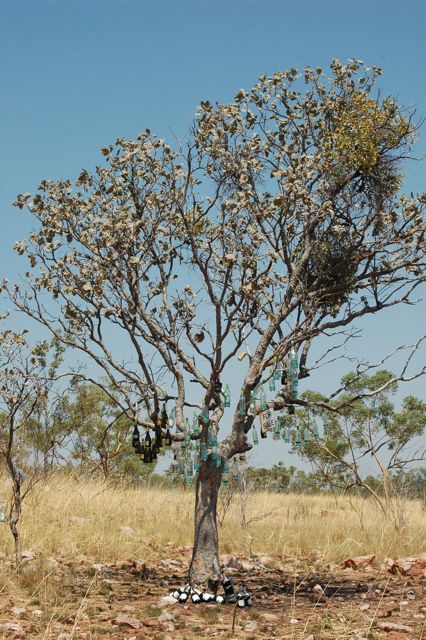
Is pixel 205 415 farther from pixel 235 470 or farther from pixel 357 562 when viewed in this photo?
pixel 357 562

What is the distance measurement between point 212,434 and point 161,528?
5.41 m

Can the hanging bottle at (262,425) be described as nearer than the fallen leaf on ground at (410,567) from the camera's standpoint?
Yes

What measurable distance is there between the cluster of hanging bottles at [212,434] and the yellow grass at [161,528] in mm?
3069

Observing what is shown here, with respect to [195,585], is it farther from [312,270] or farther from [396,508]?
[396,508]

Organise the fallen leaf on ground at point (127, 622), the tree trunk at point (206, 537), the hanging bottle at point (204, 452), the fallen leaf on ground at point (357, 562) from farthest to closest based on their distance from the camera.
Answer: the fallen leaf on ground at point (357, 562)
the tree trunk at point (206, 537)
the hanging bottle at point (204, 452)
the fallen leaf on ground at point (127, 622)

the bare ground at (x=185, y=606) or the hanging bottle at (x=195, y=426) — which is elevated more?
the hanging bottle at (x=195, y=426)

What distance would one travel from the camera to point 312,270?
33.8 ft

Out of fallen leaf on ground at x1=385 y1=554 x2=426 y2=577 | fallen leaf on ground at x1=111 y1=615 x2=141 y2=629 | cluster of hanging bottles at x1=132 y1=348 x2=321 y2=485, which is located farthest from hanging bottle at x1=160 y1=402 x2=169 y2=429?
fallen leaf on ground at x1=385 y1=554 x2=426 y2=577

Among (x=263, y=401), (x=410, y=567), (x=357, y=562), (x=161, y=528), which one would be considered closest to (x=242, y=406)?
(x=263, y=401)

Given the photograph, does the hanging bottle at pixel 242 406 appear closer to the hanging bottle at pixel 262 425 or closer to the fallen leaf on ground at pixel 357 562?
the hanging bottle at pixel 262 425

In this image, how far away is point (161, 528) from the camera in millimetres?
13828

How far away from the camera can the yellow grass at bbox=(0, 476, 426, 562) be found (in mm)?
12102

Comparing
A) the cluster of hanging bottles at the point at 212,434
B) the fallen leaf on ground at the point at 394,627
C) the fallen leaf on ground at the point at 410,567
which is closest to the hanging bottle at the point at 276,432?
the cluster of hanging bottles at the point at 212,434

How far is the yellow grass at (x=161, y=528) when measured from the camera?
1210cm
